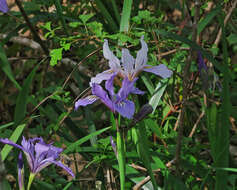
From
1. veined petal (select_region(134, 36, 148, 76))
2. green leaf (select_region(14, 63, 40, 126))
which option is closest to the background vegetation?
green leaf (select_region(14, 63, 40, 126))

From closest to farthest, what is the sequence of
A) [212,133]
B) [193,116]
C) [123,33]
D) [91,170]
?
[212,133] → [123,33] → [91,170] → [193,116]

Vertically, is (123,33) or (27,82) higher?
(123,33)

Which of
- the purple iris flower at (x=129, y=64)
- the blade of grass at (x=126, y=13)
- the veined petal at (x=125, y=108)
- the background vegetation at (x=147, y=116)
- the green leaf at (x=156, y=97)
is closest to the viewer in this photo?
the veined petal at (x=125, y=108)

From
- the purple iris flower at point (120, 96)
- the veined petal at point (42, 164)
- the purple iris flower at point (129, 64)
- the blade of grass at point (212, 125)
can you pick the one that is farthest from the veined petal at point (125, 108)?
the blade of grass at point (212, 125)

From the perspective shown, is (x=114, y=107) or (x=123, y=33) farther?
(x=123, y=33)

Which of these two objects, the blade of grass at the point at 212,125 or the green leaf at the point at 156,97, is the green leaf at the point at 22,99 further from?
the blade of grass at the point at 212,125

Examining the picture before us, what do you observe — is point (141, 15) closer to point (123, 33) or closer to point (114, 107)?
point (123, 33)

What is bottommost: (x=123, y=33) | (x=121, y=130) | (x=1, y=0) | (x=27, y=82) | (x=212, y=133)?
(x=212, y=133)

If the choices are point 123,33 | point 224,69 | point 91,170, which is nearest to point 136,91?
point 224,69
